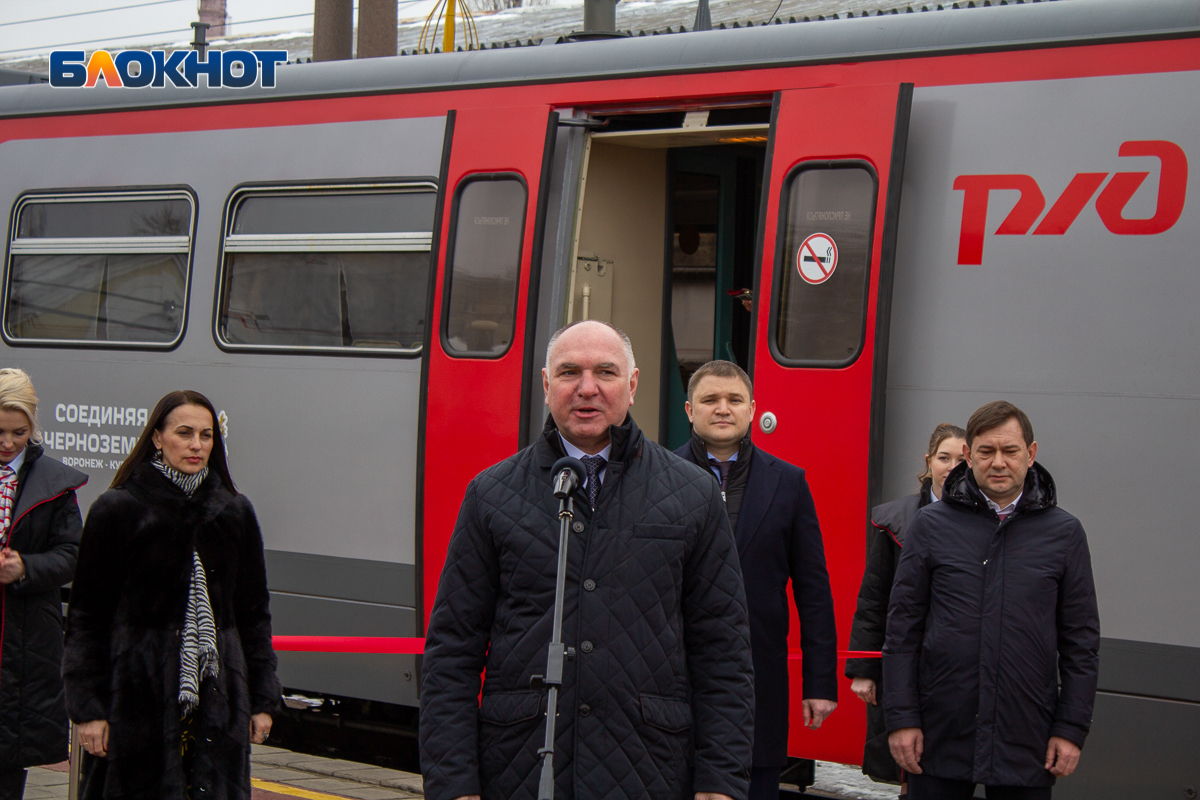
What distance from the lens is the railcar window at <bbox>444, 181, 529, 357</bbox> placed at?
613 cm

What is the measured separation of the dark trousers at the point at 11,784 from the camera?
4820mm

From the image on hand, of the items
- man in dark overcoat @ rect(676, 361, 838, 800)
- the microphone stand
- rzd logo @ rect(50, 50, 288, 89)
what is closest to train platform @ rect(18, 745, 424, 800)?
man in dark overcoat @ rect(676, 361, 838, 800)

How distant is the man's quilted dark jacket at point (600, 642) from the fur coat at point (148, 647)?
4.67 feet

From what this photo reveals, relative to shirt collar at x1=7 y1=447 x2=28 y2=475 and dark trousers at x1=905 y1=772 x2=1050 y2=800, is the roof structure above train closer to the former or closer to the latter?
shirt collar at x1=7 y1=447 x2=28 y2=475


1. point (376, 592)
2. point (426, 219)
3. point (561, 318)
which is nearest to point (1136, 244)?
point (561, 318)

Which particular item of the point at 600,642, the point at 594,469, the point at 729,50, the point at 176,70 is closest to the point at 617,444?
the point at 594,469

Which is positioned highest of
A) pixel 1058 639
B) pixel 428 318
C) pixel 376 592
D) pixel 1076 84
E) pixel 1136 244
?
pixel 1076 84

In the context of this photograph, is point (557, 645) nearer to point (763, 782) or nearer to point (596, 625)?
point (596, 625)

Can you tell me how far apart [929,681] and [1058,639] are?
394 millimetres

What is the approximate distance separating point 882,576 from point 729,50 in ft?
7.81

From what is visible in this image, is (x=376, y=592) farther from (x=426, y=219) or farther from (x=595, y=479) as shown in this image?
(x=595, y=479)

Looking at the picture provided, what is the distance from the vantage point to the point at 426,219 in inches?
253

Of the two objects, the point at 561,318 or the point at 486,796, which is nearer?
the point at 486,796

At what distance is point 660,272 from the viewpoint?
21.8ft
